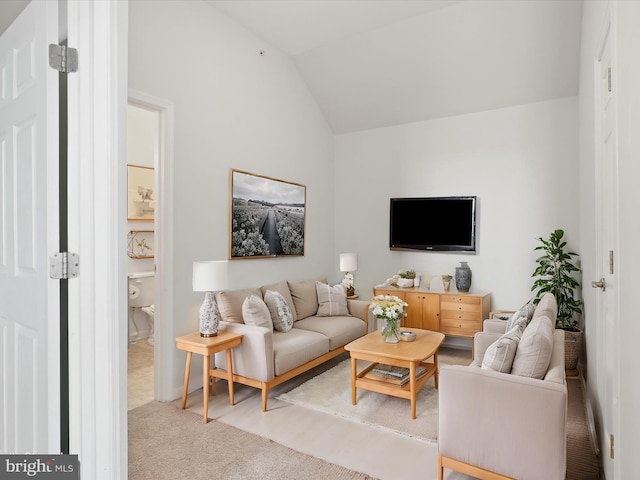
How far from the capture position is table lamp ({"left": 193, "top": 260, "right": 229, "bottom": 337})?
10.1 feet

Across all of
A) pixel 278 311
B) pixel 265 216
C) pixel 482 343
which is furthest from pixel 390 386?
pixel 265 216

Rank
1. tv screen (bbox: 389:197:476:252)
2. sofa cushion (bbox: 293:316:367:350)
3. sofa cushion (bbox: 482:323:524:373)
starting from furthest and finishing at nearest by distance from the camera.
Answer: tv screen (bbox: 389:197:476:252)
sofa cushion (bbox: 293:316:367:350)
sofa cushion (bbox: 482:323:524:373)

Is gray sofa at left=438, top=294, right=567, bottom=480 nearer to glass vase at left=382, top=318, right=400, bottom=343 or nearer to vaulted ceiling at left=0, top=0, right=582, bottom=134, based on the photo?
glass vase at left=382, top=318, right=400, bottom=343

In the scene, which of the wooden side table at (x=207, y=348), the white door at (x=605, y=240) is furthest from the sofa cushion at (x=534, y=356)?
the wooden side table at (x=207, y=348)

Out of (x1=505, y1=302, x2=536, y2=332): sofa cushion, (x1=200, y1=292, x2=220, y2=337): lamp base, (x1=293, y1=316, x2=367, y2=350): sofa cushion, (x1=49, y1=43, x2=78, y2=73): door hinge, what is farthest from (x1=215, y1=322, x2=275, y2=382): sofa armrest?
(x1=49, y1=43, x2=78, y2=73): door hinge

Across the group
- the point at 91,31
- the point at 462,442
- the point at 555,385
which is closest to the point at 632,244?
the point at 555,385

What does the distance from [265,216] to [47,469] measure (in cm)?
319

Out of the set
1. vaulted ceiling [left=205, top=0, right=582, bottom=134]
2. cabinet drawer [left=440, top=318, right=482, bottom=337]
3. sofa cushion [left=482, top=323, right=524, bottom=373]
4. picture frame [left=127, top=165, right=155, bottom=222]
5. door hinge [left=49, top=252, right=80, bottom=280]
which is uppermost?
vaulted ceiling [left=205, top=0, right=582, bottom=134]

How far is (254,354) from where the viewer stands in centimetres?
309

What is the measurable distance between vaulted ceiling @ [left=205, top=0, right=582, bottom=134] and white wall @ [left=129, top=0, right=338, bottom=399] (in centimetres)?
33

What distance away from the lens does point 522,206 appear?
15.0 feet

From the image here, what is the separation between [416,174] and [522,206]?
1.34 m

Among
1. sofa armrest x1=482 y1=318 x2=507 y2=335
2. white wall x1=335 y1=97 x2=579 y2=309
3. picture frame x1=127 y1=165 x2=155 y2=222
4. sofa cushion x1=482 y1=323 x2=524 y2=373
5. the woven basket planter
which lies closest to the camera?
sofa cushion x1=482 y1=323 x2=524 y2=373

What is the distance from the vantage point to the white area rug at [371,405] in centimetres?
277
